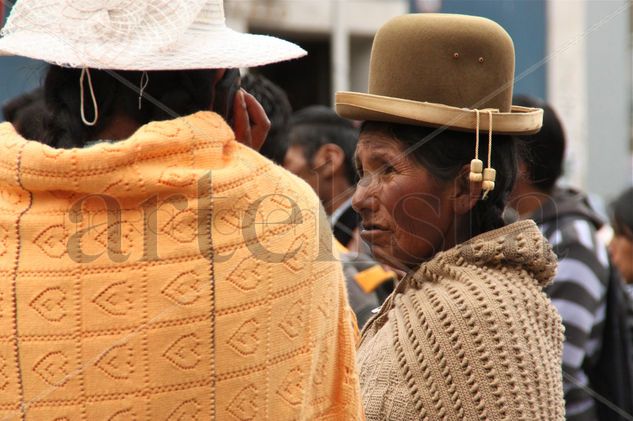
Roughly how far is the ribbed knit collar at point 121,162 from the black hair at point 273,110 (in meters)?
2.10

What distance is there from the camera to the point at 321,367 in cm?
193

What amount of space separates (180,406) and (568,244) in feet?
8.66

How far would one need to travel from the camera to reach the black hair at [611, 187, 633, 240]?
5188 mm

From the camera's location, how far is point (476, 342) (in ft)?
7.12

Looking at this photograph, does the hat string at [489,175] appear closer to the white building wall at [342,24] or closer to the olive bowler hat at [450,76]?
the olive bowler hat at [450,76]

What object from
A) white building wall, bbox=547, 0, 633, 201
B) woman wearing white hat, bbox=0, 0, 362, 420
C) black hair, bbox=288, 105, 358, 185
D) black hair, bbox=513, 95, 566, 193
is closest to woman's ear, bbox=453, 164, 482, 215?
woman wearing white hat, bbox=0, 0, 362, 420

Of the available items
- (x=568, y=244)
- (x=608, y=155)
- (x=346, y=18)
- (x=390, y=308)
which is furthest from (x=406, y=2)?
(x=390, y=308)

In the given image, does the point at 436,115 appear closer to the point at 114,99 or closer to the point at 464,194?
the point at 464,194

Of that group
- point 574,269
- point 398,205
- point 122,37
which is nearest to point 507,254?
point 398,205

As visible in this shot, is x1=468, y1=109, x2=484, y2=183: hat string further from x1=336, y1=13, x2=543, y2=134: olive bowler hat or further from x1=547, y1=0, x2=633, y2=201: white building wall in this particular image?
x1=547, y1=0, x2=633, y2=201: white building wall

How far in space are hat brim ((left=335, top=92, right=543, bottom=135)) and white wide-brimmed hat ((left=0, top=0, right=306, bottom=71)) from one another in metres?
0.57

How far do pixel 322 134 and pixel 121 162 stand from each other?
3.57 m

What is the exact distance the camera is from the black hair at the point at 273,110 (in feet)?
12.9

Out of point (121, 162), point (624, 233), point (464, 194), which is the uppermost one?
point (121, 162)
